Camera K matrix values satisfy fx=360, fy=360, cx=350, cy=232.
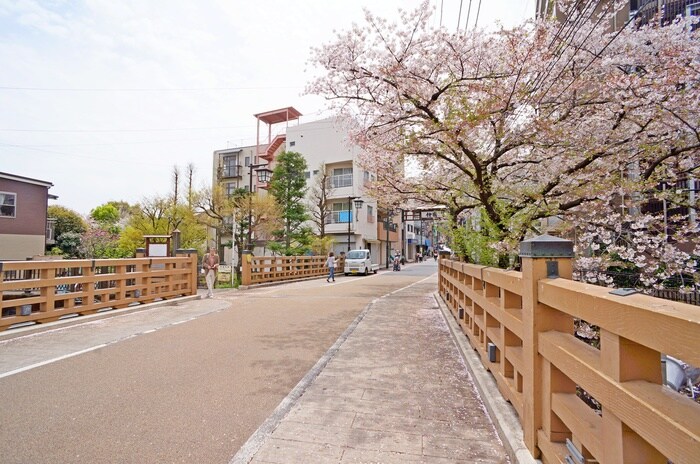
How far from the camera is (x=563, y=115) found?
6.25 meters

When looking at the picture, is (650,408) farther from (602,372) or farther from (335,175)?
Result: (335,175)

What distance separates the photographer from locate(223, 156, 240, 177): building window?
38438 millimetres

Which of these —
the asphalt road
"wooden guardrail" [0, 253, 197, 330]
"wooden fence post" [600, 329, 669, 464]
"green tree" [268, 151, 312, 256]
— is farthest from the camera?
"green tree" [268, 151, 312, 256]

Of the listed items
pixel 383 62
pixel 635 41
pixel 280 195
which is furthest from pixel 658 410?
pixel 280 195

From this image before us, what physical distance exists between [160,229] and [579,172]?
21895mm

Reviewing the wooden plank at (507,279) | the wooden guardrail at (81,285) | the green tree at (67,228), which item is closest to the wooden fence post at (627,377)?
the wooden plank at (507,279)

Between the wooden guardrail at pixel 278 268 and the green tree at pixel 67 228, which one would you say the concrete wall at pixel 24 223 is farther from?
the wooden guardrail at pixel 278 268

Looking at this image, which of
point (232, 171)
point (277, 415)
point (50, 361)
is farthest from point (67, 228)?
point (277, 415)

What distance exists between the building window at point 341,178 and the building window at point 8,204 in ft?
65.5

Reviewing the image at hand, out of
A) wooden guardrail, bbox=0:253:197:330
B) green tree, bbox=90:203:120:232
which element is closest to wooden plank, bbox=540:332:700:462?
wooden guardrail, bbox=0:253:197:330

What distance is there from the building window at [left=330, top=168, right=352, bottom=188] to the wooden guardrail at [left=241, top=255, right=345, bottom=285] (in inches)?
345

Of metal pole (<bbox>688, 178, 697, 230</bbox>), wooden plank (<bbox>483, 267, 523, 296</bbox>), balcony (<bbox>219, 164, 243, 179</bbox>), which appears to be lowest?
wooden plank (<bbox>483, 267, 523, 296</bbox>)

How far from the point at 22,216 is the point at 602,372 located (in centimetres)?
2459

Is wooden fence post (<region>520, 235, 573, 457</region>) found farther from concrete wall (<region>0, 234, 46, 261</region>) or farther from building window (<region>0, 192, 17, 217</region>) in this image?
building window (<region>0, 192, 17, 217</region>)
